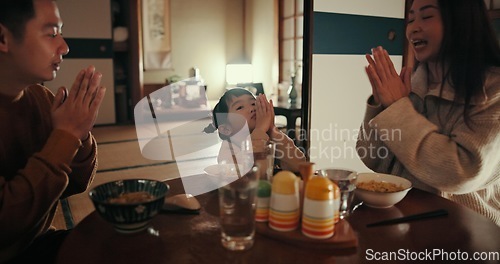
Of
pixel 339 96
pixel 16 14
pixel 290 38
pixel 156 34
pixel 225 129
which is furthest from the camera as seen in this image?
pixel 156 34

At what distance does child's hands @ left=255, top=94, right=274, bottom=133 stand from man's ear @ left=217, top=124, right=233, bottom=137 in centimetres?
18

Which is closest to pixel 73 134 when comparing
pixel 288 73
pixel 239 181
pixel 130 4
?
pixel 239 181

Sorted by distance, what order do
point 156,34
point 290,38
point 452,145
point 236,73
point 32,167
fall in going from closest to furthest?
point 32,167 → point 452,145 → point 290,38 → point 156,34 → point 236,73

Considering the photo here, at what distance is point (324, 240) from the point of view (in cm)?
91

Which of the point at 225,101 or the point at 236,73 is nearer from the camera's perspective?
the point at 225,101

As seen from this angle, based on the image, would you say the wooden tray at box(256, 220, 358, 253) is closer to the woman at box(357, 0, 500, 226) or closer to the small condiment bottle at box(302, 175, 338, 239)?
the small condiment bottle at box(302, 175, 338, 239)

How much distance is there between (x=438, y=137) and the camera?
4.52ft

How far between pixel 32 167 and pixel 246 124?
945 mm

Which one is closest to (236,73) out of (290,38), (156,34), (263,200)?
(290,38)

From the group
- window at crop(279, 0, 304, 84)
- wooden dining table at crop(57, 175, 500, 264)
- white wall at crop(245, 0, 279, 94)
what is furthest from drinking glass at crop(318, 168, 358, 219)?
white wall at crop(245, 0, 279, 94)

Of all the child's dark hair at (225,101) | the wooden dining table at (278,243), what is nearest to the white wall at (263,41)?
the child's dark hair at (225,101)

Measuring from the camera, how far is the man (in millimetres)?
1020

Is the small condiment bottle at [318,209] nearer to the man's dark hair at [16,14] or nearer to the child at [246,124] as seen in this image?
the child at [246,124]

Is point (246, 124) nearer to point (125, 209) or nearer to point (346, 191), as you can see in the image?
point (346, 191)
